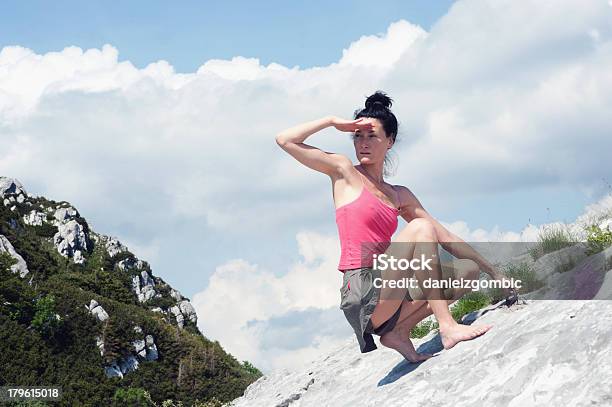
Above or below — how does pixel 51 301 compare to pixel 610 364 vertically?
above

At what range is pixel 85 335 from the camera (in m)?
39.0

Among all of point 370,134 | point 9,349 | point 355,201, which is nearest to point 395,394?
point 355,201

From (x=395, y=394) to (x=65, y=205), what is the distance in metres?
62.3

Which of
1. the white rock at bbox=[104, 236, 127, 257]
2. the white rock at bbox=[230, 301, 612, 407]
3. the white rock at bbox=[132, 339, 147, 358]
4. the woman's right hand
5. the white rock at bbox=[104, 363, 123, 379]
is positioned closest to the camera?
the white rock at bbox=[230, 301, 612, 407]

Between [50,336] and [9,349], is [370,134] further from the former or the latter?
[50,336]

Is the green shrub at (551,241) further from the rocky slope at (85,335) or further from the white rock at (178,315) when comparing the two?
A: the white rock at (178,315)

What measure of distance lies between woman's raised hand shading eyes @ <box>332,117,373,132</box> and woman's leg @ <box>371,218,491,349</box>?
2.84ft

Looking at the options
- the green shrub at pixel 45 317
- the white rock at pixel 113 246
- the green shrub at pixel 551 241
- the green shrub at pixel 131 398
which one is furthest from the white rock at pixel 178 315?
the green shrub at pixel 551 241

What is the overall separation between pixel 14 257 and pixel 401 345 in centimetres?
4015

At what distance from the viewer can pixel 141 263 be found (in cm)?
6259

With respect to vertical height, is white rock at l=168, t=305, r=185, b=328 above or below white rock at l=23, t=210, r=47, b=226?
below

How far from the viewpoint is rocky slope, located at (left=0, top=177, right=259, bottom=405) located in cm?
3528

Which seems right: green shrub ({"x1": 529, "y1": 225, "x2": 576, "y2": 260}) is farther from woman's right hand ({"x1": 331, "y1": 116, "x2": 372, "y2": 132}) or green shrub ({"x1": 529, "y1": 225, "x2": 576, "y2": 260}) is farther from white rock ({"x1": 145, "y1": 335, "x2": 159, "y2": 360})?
white rock ({"x1": 145, "y1": 335, "x2": 159, "y2": 360})

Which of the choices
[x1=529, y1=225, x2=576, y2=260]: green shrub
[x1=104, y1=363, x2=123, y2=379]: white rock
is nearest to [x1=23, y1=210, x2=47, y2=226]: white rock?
[x1=104, y1=363, x2=123, y2=379]: white rock
